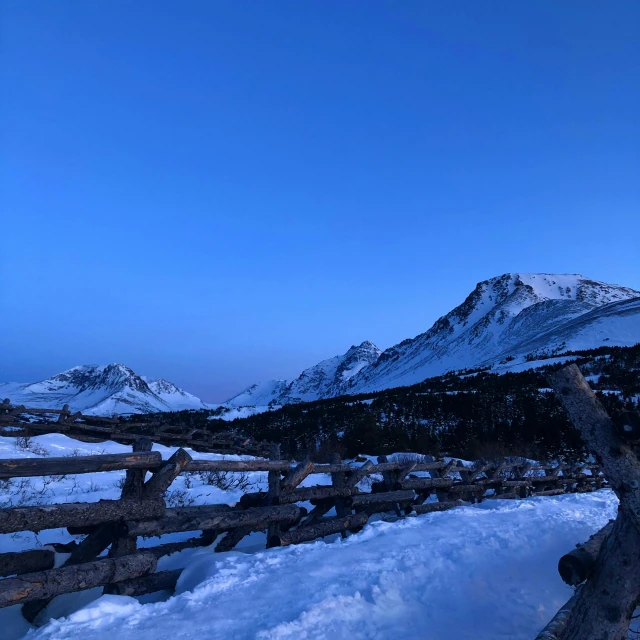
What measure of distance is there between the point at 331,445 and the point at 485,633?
2339 centimetres

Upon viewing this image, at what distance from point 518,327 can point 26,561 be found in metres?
98.8

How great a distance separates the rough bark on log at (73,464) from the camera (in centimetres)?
390

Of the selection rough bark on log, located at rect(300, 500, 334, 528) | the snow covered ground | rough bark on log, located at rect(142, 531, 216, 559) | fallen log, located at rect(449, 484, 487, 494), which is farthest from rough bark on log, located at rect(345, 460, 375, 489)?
fallen log, located at rect(449, 484, 487, 494)

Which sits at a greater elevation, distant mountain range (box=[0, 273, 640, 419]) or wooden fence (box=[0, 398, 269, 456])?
distant mountain range (box=[0, 273, 640, 419])

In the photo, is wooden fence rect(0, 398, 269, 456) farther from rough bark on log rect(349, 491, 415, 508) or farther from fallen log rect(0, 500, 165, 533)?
fallen log rect(0, 500, 165, 533)

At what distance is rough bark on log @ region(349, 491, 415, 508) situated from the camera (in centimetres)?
751

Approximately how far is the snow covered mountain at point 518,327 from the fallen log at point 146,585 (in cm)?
4970

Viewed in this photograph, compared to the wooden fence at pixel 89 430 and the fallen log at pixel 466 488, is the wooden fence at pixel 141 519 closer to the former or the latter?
the fallen log at pixel 466 488

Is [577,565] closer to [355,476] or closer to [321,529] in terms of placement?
[321,529]

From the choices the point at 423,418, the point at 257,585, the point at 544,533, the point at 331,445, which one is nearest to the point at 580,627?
the point at 257,585

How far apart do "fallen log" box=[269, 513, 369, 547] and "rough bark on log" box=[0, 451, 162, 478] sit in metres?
2.01

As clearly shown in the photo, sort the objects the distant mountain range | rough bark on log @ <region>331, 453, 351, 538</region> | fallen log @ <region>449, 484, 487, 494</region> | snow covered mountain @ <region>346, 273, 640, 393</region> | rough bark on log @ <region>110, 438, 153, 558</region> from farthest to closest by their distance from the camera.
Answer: snow covered mountain @ <region>346, 273, 640, 393</region>, the distant mountain range, fallen log @ <region>449, 484, 487, 494</region>, rough bark on log @ <region>331, 453, 351, 538</region>, rough bark on log @ <region>110, 438, 153, 558</region>

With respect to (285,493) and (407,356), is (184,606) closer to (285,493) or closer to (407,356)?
(285,493)

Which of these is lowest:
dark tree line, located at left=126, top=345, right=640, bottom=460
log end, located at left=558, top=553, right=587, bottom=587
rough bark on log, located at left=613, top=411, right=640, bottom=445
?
dark tree line, located at left=126, top=345, right=640, bottom=460
